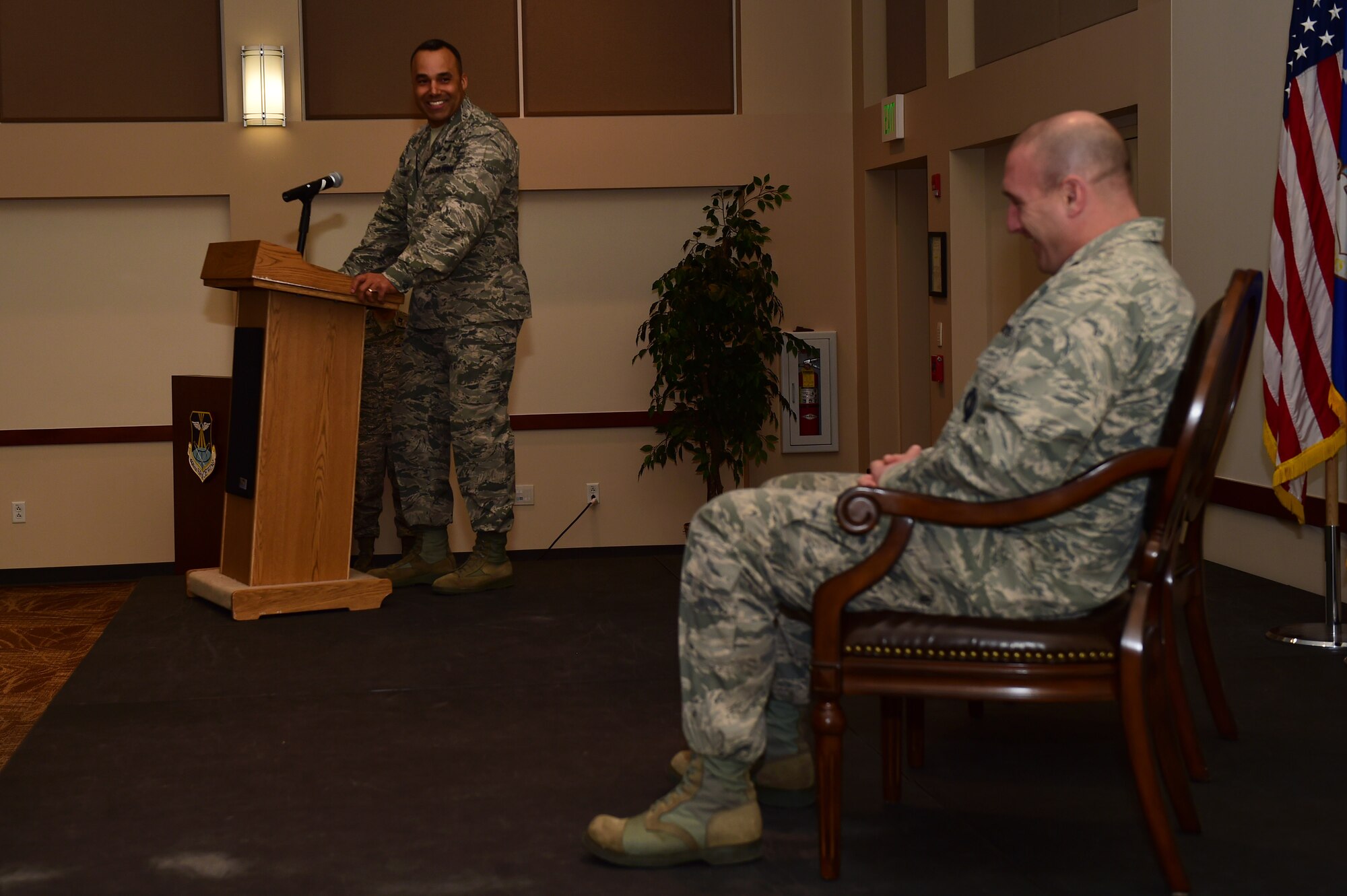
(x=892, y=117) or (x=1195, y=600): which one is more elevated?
(x=892, y=117)

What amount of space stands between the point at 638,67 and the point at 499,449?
2531 mm

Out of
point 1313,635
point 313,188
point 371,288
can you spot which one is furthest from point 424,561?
point 1313,635

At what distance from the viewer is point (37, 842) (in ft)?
7.38

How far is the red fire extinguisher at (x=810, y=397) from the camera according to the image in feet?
20.6

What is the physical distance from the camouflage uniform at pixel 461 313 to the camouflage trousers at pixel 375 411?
1.55 ft

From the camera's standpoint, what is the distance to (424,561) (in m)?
4.70

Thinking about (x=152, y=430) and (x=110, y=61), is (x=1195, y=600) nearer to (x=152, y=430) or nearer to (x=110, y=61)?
(x=152, y=430)

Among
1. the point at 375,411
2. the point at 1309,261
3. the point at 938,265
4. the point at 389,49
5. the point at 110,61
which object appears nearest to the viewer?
the point at 1309,261

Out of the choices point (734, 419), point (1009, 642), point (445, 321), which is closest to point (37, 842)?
point (1009, 642)

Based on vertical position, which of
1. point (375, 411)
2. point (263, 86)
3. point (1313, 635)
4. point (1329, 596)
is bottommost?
Answer: point (1313, 635)

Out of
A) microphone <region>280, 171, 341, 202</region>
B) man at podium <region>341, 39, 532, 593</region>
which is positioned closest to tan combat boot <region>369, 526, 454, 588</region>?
man at podium <region>341, 39, 532, 593</region>

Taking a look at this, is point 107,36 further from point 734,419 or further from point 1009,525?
point 1009,525

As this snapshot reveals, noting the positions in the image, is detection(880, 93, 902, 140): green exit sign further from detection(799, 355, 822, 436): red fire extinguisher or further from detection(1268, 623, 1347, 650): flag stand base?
detection(1268, 623, 1347, 650): flag stand base

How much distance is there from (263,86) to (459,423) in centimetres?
232
